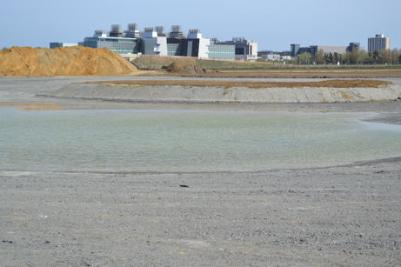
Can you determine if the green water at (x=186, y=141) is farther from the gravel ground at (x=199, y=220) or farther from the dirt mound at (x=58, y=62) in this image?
the dirt mound at (x=58, y=62)

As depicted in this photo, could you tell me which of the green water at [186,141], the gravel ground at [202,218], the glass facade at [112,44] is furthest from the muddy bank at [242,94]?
the glass facade at [112,44]

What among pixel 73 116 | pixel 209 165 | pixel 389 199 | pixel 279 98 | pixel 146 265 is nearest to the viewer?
pixel 146 265

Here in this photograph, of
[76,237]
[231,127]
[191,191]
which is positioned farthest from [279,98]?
[76,237]

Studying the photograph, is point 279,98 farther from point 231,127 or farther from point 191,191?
point 191,191

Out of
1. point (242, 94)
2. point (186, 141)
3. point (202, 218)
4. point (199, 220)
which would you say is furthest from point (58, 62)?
point (199, 220)

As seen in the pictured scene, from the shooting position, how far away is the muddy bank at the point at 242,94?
147 feet

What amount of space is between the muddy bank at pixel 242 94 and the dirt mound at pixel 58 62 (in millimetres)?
35907

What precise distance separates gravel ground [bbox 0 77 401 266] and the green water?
7.41 ft

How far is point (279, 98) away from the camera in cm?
4494

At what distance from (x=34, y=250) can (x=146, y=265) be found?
1.55 metres

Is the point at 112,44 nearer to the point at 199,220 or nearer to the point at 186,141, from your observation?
the point at 186,141

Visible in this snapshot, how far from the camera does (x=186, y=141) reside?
22.8 metres

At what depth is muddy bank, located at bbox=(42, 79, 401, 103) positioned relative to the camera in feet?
147

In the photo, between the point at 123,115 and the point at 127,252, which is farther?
the point at 123,115
